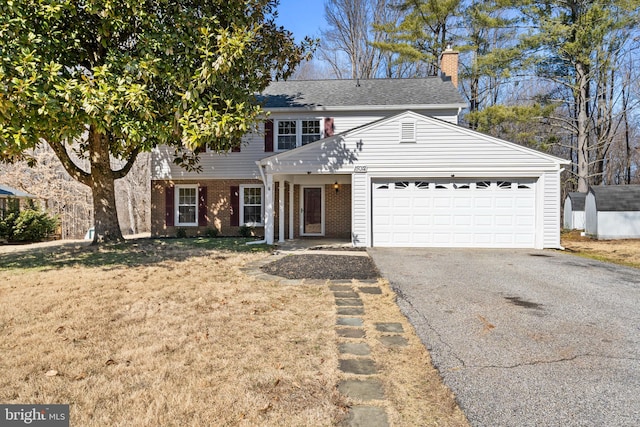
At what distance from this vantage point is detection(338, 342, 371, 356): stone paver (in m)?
3.42

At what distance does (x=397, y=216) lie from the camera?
11406mm

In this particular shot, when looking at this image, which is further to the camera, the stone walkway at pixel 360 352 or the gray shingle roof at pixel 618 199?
the gray shingle roof at pixel 618 199

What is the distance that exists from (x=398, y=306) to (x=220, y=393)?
2.94 metres

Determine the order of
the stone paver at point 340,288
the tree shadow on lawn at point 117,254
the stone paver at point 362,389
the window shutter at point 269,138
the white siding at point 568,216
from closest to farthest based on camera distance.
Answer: the stone paver at point 362,389, the stone paver at point 340,288, the tree shadow on lawn at point 117,254, the window shutter at point 269,138, the white siding at point 568,216

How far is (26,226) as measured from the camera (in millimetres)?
14320

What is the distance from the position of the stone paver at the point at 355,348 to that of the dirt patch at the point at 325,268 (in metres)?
3.13

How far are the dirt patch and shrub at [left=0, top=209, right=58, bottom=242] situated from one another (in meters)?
12.3

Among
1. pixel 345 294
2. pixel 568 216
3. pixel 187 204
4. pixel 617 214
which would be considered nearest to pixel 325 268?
pixel 345 294

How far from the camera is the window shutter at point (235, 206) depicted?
1461cm

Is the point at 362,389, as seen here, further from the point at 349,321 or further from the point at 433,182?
the point at 433,182

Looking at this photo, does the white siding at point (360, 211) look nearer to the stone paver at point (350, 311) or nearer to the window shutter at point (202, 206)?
the stone paver at point (350, 311)

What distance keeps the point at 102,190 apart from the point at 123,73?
4498 millimetres

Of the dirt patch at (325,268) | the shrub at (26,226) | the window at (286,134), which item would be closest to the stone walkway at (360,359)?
the dirt patch at (325,268)

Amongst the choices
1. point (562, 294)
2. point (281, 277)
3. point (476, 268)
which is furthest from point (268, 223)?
point (562, 294)
